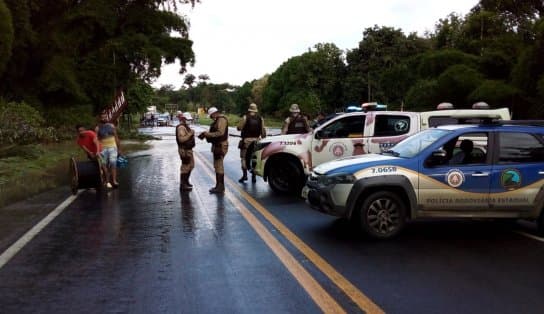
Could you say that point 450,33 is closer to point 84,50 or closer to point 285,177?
point 84,50

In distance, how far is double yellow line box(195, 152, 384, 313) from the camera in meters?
5.06

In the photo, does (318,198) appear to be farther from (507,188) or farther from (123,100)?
(123,100)

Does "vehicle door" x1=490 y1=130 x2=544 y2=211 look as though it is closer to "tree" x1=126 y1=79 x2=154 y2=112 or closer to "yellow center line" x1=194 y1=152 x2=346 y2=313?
"yellow center line" x1=194 y1=152 x2=346 y2=313

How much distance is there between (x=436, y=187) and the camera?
7.66 m

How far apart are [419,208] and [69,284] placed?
446 centimetres

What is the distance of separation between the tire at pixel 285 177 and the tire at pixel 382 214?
14.7 feet

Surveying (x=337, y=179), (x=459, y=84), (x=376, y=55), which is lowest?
(x=337, y=179)

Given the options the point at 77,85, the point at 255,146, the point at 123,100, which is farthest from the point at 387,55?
the point at 255,146

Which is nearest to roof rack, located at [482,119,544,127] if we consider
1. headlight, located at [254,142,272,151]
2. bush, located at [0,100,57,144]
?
headlight, located at [254,142,272,151]

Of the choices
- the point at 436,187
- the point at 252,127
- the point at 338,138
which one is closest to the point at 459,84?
the point at 252,127

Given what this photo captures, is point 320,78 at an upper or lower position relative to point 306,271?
upper

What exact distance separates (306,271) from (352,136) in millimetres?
6123

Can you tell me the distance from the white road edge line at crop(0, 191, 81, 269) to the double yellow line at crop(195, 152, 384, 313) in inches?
120

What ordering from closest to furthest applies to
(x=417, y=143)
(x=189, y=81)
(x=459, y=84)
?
(x=417, y=143) < (x=459, y=84) < (x=189, y=81)
